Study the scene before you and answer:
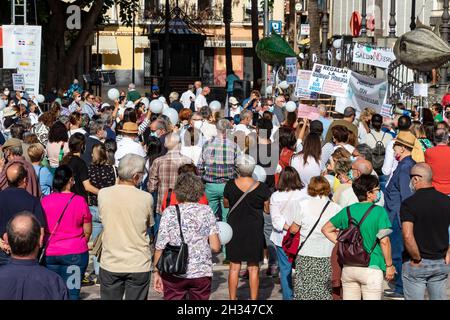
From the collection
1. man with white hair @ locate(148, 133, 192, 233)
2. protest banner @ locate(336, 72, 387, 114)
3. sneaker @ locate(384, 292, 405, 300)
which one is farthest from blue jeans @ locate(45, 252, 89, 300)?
protest banner @ locate(336, 72, 387, 114)

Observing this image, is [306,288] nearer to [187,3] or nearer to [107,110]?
[107,110]

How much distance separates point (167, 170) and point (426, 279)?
3.89 meters

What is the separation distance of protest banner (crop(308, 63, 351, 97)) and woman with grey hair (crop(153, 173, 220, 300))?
8.92m

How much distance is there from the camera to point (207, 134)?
14688 mm

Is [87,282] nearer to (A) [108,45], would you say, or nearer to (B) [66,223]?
(B) [66,223]

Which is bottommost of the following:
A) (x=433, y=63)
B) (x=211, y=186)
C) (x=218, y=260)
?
(x=218, y=260)

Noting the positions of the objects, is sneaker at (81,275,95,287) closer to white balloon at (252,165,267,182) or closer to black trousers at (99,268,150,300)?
white balloon at (252,165,267,182)

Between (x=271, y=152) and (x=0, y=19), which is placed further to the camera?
(x=0, y=19)

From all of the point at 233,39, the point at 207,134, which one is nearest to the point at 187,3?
the point at 233,39

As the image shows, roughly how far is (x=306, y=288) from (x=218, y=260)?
4028 millimetres

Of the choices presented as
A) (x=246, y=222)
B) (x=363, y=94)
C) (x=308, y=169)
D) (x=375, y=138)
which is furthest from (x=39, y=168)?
(x=363, y=94)

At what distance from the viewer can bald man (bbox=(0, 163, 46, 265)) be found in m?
8.56

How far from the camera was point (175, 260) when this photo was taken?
796 cm

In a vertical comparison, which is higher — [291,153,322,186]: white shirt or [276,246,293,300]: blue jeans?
[291,153,322,186]: white shirt
